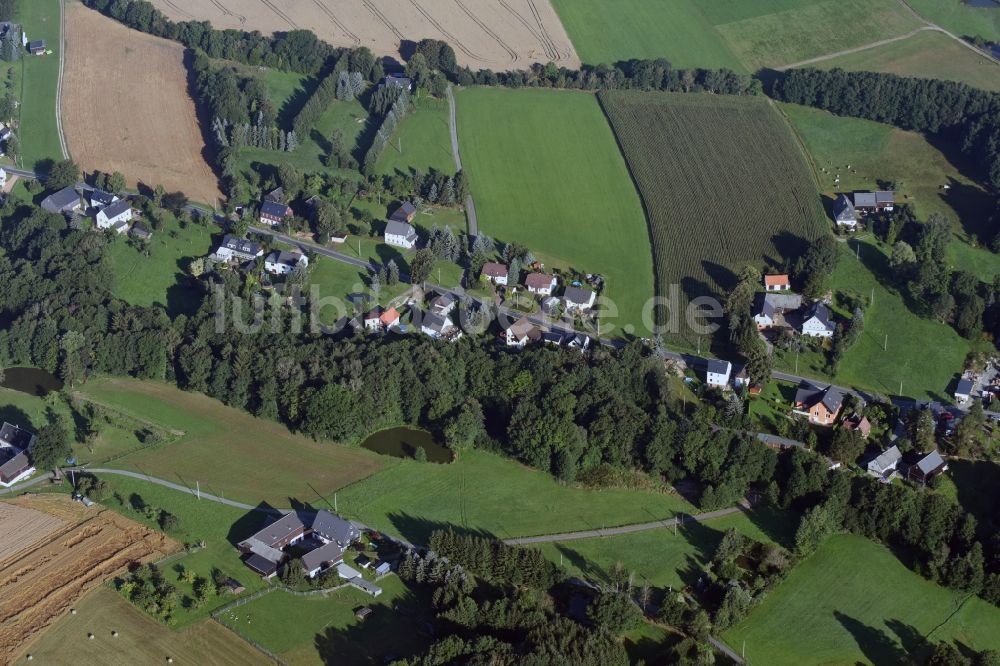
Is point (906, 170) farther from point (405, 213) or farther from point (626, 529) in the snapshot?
point (626, 529)

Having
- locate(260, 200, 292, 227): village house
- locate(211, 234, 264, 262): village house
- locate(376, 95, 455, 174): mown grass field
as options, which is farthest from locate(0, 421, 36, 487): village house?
locate(376, 95, 455, 174): mown grass field

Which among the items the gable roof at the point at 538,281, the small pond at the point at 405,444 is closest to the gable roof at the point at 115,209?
the gable roof at the point at 538,281

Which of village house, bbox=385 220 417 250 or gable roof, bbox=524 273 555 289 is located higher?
village house, bbox=385 220 417 250

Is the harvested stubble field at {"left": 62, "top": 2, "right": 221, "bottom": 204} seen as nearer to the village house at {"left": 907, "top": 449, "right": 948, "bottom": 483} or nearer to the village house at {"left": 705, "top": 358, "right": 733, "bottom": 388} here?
the village house at {"left": 705, "top": 358, "right": 733, "bottom": 388}

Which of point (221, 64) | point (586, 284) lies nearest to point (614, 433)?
point (586, 284)

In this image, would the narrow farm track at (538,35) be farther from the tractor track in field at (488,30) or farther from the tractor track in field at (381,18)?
the tractor track in field at (381,18)
